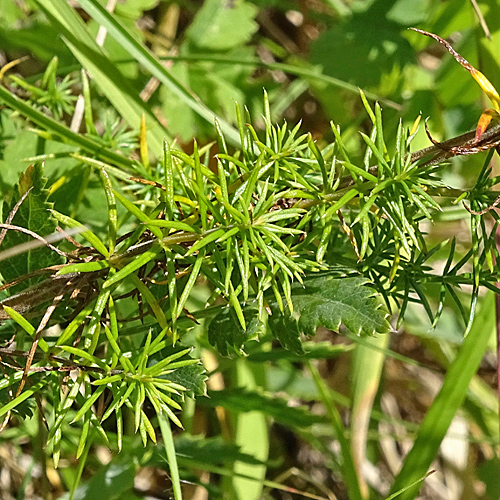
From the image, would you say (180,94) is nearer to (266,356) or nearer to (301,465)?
(266,356)

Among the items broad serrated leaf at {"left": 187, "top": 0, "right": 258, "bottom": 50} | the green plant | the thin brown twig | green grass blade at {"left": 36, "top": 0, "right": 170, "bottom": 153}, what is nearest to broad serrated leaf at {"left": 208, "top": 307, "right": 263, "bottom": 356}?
the green plant

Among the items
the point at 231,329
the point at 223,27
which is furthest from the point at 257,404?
the point at 223,27

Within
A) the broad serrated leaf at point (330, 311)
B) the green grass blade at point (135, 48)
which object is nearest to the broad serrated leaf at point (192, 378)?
the broad serrated leaf at point (330, 311)

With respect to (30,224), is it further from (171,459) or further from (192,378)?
(171,459)

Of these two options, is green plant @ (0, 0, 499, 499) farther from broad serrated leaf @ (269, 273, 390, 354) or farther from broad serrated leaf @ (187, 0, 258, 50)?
broad serrated leaf @ (187, 0, 258, 50)

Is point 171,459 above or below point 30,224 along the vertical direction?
below

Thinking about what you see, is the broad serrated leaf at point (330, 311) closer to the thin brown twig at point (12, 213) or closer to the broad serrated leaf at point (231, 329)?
the broad serrated leaf at point (231, 329)

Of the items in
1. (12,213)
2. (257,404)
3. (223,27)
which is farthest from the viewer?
(223,27)
